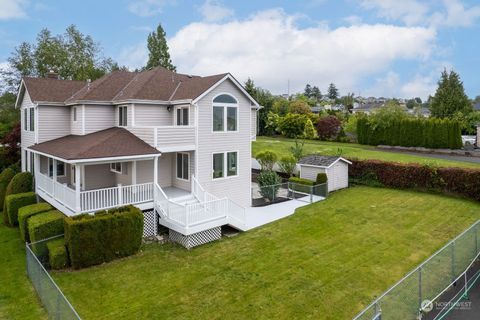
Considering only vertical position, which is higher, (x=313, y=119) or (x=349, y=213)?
(x=313, y=119)

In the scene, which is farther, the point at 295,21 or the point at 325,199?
Result: the point at 295,21

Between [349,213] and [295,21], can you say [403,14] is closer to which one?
[295,21]

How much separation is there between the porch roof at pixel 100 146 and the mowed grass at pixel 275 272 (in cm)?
432

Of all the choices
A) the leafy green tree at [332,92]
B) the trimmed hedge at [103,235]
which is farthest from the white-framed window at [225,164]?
the leafy green tree at [332,92]

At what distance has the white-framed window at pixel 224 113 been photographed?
60.5 feet

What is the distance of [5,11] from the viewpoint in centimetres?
2733

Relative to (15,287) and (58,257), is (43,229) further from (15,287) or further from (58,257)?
(15,287)

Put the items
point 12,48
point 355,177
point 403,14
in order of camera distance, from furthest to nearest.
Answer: point 12,48 → point 355,177 → point 403,14

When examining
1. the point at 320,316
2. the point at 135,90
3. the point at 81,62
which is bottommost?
the point at 320,316

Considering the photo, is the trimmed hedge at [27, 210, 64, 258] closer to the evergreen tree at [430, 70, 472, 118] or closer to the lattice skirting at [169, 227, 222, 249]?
the lattice skirting at [169, 227, 222, 249]

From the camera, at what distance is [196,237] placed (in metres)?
14.9

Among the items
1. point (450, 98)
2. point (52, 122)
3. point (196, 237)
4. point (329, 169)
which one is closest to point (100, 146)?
point (196, 237)

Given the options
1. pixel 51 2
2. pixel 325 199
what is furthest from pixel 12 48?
pixel 325 199

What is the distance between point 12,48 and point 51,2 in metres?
14.3
